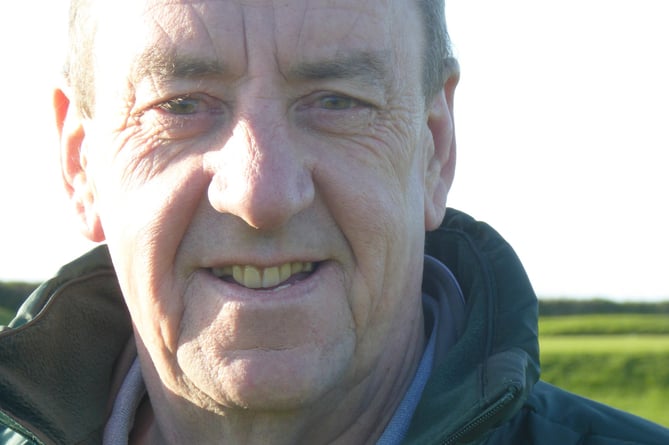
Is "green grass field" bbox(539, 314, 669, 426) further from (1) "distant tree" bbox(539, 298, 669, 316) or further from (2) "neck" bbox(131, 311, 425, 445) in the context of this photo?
(2) "neck" bbox(131, 311, 425, 445)

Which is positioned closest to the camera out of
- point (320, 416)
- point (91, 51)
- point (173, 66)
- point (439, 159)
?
point (173, 66)

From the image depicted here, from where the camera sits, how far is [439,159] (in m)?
3.64

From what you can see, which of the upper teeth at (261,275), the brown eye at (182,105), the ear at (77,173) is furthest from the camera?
the ear at (77,173)

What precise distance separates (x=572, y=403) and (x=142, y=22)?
177 cm

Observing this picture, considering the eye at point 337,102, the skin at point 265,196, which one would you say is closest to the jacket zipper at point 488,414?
the skin at point 265,196

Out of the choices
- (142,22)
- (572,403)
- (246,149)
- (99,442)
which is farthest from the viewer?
(99,442)

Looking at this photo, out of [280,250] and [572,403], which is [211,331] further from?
[572,403]

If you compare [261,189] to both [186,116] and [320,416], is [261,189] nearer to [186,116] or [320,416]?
[186,116]

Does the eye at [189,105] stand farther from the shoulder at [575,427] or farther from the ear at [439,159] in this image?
the shoulder at [575,427]

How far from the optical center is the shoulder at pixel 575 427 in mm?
3271

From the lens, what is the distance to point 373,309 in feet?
10.6

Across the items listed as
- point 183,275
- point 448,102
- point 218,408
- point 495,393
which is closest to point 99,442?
point 218,408

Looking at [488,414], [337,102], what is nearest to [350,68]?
[337,102]

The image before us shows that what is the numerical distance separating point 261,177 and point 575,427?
1.25m
